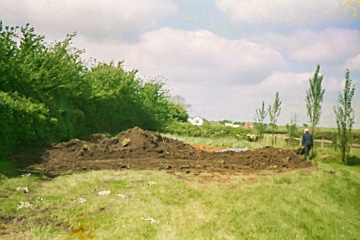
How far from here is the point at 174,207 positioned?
334 inches

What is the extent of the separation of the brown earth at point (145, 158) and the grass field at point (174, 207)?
1872 mm

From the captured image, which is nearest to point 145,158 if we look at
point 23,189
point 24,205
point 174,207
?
point 23,189

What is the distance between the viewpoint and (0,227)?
6.64 metres

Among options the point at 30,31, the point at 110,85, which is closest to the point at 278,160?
the point at 30,31

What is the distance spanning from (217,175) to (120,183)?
147 inches

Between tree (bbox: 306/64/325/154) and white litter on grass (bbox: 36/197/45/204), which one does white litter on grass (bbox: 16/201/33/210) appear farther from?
tree (bbox: 306/64/325/154)

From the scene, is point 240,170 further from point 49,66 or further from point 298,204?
point 49,66

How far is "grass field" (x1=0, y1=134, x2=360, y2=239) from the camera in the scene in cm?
693

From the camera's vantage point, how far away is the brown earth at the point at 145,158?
46.3 feet

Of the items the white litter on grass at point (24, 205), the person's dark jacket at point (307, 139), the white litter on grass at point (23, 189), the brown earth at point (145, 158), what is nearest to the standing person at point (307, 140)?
the person's dark jacket at point (307, 139)

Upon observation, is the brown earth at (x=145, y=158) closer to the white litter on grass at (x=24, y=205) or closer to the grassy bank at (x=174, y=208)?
the grassy bank at (x=174, y=208)

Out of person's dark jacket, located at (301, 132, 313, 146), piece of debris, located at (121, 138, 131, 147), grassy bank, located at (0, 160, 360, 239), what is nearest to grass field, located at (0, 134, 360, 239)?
grassy bank, located at (0, 160, 360, 239)

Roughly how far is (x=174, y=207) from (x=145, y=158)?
8402 mm

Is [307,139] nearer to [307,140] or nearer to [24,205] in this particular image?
[307,140]
